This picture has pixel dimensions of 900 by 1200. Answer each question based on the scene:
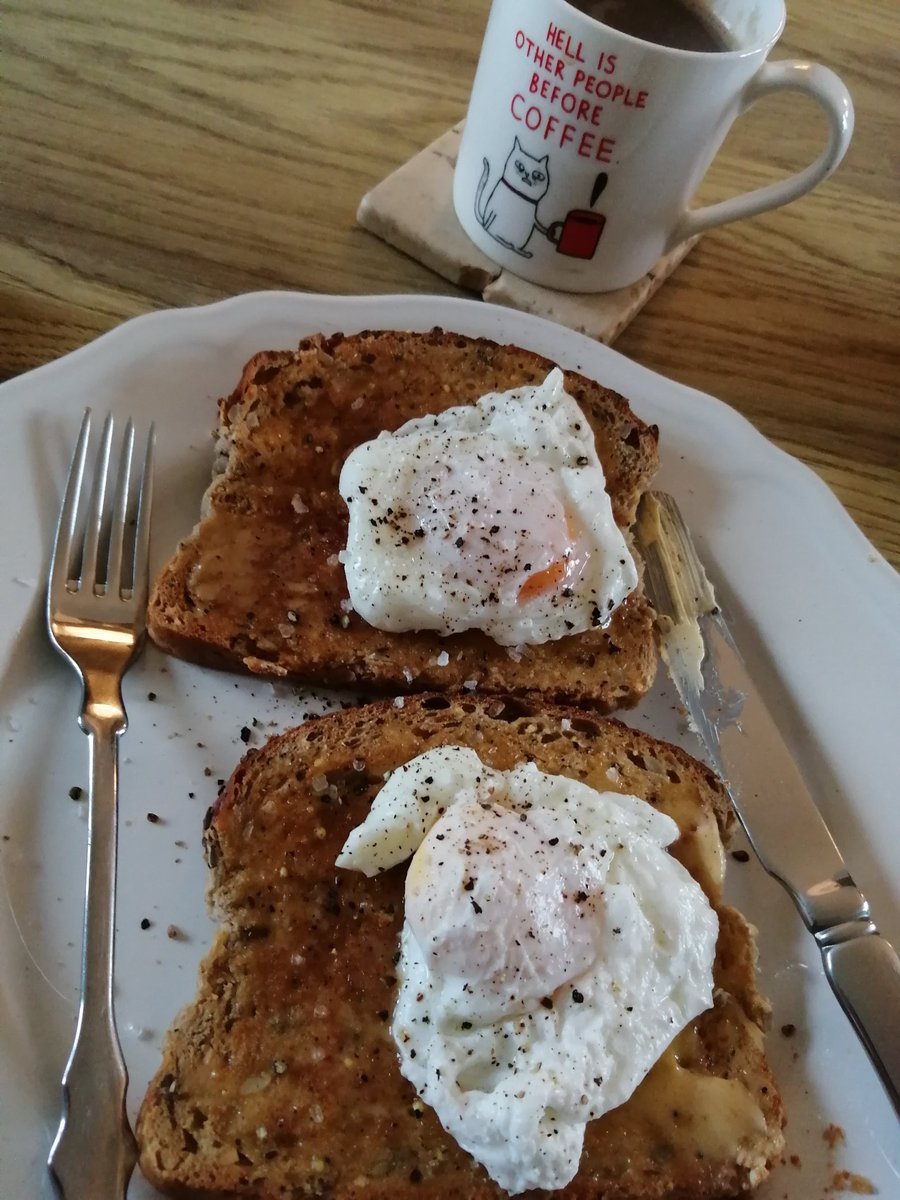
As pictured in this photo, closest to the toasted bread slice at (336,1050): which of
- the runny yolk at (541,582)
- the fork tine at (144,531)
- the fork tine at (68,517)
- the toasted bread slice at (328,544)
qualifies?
the toasted bread slice at (328,544)

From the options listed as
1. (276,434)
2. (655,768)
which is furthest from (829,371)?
(276,434)

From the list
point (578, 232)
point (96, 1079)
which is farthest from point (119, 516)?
point (578, 232)

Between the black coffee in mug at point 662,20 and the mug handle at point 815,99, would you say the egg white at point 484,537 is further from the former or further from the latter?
the black coffee in mug at point 662,20

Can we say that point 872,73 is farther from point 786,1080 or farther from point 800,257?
point 786,1080

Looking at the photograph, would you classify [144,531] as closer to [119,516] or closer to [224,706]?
[119,516]

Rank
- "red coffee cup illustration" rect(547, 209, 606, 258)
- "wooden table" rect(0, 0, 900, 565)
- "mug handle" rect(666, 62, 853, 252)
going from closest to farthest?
"mug handle" rect(666, 62, 853, 252) → "red coffee cup illustration" rect(547, 209, 606, 258) → "wooden table" rect(0, 0, 900, 565)

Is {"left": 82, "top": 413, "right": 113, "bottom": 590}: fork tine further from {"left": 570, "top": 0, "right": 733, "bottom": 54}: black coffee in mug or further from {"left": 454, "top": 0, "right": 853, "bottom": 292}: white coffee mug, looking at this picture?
{"left": 570, "top": 0, "right": 733, "bottom": 54}: black coffee in mug

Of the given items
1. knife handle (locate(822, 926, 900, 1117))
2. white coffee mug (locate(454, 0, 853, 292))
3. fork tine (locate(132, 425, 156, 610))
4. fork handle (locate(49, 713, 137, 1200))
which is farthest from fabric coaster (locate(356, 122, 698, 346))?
fork handle (locate(49, 713, 137, 1200))

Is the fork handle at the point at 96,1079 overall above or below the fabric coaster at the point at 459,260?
below
